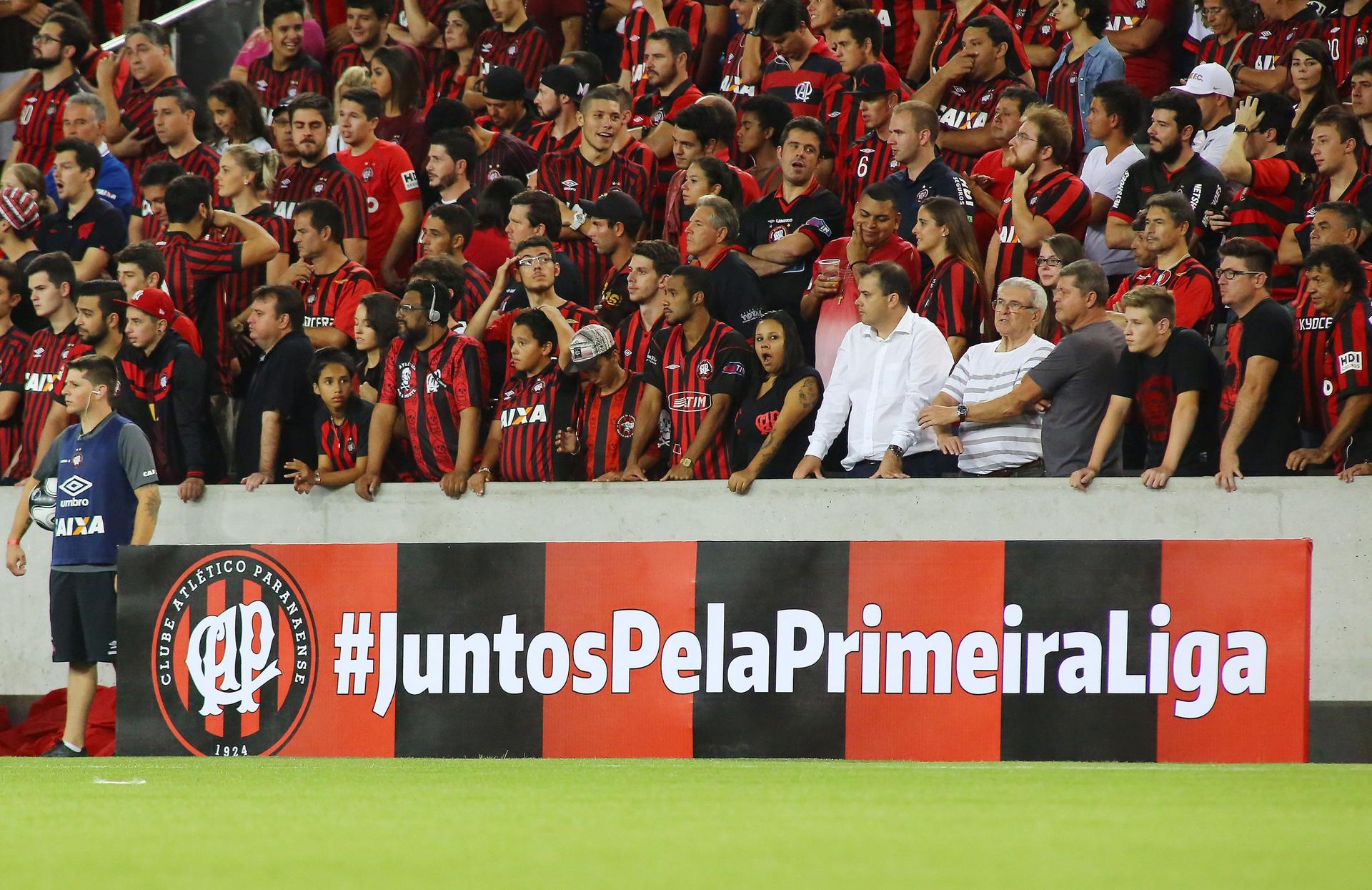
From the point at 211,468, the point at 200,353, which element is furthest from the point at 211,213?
the point at 211,468

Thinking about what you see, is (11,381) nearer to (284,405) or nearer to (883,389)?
(284,405)

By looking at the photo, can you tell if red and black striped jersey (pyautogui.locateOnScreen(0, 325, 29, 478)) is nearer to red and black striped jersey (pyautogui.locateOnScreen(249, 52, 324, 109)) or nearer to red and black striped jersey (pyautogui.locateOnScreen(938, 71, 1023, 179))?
red and black striped jersey (pyautogui.locateOnScreen(249, 52, 324, 109))

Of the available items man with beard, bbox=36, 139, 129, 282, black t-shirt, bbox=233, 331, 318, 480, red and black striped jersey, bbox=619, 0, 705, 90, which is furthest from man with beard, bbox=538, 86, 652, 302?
man with beard, bbox=36, 139, 129, 282

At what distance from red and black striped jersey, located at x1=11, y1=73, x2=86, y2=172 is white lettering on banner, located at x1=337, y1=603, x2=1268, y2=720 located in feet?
26.6

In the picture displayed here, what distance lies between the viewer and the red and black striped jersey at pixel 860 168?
1116 centimetres

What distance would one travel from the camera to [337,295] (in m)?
11.4

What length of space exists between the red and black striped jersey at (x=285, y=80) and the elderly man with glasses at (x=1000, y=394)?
7636 millimetres

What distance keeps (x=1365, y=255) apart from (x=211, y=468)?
24.0 feet

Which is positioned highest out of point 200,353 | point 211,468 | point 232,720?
point 200,353

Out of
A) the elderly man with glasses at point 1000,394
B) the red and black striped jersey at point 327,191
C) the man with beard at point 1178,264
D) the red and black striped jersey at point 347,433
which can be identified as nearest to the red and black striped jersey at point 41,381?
the red and black striped jersey at point 327,191

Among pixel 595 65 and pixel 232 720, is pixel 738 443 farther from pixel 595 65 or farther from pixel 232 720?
pixel 595 65

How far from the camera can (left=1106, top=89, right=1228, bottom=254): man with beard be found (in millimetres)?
10156

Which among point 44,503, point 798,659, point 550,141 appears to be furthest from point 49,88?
point 798,659

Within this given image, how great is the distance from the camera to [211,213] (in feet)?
38.8
